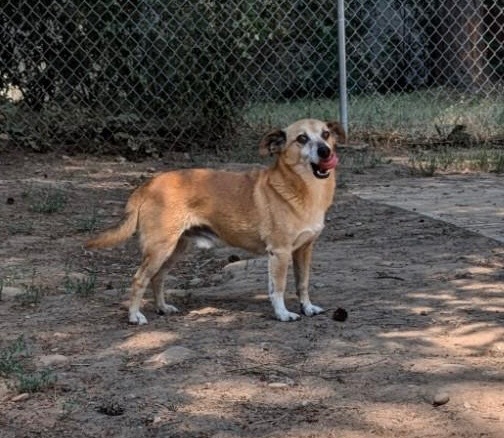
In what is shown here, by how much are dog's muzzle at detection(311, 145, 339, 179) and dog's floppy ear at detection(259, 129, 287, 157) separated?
233 mm

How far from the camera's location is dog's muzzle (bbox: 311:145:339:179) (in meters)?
4.30

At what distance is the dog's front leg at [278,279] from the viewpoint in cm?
437

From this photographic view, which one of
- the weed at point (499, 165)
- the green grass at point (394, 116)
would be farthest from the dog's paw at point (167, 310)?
the green grass at point (394, 116)

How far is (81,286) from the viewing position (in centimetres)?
485

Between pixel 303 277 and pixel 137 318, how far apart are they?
80cm

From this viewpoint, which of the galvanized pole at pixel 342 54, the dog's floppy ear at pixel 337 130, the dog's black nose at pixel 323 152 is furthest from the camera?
the galvanized pole at pixel 342 54

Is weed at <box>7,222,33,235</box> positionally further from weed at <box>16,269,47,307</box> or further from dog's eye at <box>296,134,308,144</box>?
dog's eye at <box>296,134,308,144</box>

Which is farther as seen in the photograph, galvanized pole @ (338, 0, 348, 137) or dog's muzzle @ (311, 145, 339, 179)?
galvanized pole @ (338, 0, 348, 137)

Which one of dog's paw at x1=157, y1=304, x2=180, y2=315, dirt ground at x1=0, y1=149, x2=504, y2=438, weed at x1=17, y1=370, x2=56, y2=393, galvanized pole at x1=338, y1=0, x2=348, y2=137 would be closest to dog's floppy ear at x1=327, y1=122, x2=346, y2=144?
dirt ground at x1=0, y1=149, x2=504, y2=438

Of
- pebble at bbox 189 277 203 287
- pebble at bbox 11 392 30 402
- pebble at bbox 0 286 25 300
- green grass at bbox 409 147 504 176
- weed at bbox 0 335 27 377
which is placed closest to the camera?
pebble at bbox 11 392 30 402

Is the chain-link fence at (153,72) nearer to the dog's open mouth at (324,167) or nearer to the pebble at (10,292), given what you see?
the pebble at (10,292)

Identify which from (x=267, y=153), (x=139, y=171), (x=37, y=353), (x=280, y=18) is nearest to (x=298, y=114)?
(x=280, y=18)

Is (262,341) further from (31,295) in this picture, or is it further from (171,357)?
(31,295)

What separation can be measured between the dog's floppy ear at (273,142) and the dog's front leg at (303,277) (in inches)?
18.6
